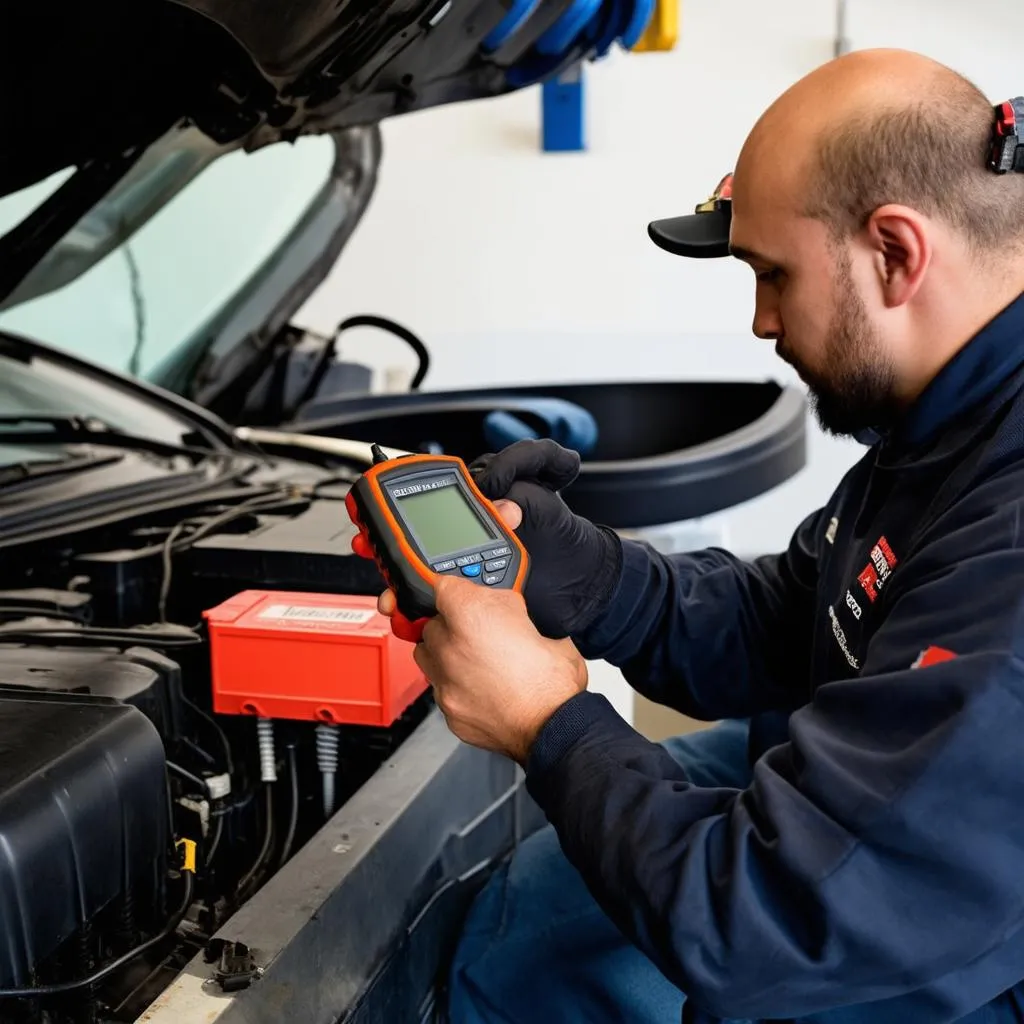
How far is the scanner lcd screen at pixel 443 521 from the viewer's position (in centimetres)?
79

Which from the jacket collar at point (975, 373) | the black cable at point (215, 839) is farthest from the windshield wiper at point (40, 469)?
the jacket collar at point (975, 373)

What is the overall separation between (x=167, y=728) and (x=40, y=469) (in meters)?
0.55

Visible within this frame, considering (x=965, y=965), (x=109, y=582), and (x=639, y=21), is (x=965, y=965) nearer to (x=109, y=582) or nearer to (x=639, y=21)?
(x=109, y=582)

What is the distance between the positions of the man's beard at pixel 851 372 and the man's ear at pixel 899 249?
2cm

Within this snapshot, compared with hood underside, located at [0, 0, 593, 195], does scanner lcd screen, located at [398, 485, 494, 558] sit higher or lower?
lower

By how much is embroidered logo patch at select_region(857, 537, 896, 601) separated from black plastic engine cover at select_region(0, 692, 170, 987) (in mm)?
532

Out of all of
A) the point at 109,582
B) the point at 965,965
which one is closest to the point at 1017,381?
the point at 965,965

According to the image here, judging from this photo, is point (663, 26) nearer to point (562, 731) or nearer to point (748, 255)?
point (748, 255)

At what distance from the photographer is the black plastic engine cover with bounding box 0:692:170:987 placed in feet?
2.08

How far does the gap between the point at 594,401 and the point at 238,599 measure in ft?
5.10

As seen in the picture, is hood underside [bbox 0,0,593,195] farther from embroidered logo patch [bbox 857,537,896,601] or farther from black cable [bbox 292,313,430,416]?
black cable [bbox 292,313,430,416]

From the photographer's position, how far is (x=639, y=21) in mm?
1210

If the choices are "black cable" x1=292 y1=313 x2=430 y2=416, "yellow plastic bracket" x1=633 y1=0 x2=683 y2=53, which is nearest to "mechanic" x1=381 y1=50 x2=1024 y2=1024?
"yellow plastic bracket" x1=633 y1=0 x2=683 y2=53

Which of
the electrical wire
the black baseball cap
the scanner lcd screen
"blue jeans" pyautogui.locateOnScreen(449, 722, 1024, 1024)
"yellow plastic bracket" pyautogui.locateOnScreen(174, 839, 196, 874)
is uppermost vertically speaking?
the black baseball cap
